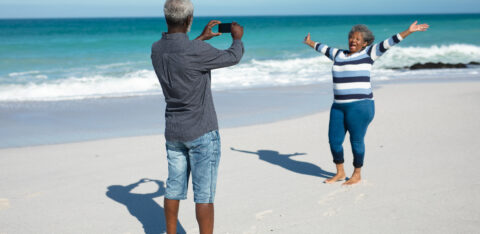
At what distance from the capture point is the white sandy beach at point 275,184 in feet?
12.9

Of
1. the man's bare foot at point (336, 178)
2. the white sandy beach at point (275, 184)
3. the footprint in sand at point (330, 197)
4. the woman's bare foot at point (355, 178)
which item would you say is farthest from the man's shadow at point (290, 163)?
the footprint in sand at point (330, 197)

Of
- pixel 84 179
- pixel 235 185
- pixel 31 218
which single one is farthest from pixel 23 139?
pixel 235 185

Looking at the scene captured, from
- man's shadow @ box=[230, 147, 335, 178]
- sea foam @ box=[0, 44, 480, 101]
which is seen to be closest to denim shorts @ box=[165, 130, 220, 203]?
man's shadow @ box=[230, 147, 335, 178]

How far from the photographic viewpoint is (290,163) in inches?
231

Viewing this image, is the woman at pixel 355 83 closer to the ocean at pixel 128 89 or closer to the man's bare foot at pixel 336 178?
the man's bare foot at pixel 336 178

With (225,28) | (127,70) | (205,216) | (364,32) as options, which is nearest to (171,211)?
(205,216)

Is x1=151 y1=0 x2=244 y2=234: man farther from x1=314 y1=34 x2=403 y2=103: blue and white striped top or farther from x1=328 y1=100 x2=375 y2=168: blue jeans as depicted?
x1=328 y1=100 x2=375 y2=168: blue jeans

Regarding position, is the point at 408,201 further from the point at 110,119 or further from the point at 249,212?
the point at 110,119

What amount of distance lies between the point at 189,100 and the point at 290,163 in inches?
129

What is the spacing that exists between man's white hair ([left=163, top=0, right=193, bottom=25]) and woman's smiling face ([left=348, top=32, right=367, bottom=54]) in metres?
2.24

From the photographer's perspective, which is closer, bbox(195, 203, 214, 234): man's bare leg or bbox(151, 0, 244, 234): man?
bbox(151, 0, 244, 234): man

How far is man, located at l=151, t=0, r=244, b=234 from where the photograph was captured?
277 centimetres

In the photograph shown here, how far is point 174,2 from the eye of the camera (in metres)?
2.74

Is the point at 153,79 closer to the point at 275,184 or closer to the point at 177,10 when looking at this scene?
the point at 275,184
